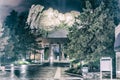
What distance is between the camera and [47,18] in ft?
163

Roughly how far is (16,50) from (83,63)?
891 centimetres

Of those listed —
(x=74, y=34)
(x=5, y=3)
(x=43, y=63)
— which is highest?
(x=5, y=3)

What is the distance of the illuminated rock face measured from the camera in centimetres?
4484

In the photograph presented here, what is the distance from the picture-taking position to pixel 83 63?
36188 millimetres

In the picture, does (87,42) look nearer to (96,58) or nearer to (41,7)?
(96,58)

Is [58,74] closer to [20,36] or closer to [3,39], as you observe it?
[20,36]

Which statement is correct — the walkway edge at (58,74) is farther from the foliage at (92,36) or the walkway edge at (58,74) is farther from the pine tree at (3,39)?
the pine tree at (3,39)

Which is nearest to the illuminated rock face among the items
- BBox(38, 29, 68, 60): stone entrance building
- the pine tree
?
BBox(38, 29, 68, 60): stone entrance building

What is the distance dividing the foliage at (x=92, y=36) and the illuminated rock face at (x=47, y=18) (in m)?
7.79

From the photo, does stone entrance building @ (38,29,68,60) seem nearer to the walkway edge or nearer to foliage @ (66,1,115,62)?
the walkway edge

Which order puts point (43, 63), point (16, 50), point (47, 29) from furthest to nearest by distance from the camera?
point (47, 29) → point (16, 50) → point (43, 63)

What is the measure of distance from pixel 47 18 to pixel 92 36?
1566cm

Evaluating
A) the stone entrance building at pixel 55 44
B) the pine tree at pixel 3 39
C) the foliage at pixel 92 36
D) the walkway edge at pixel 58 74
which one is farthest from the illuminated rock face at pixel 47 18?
the walkway edge at pixel 58 74

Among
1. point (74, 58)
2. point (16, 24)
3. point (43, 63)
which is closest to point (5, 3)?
point (16, 24)
